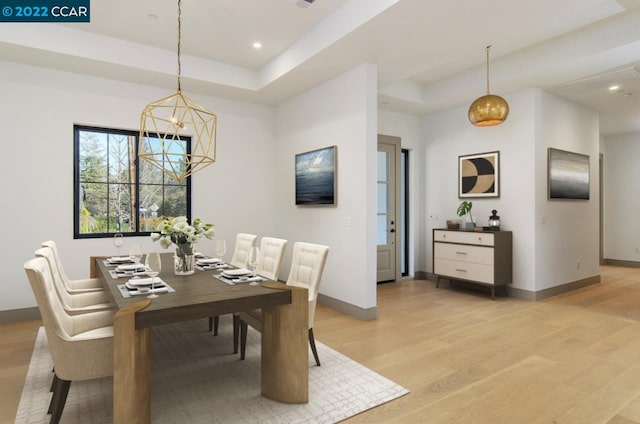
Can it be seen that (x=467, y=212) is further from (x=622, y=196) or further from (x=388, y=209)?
(x=622, y=196)

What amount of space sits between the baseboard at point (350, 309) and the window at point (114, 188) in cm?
249

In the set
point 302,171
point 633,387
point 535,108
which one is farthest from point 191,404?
point 535,108

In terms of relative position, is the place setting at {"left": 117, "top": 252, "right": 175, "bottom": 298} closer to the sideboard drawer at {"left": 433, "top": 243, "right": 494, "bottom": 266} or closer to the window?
the window

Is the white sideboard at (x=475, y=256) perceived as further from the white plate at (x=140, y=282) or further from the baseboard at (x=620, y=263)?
the baseboard at (x=620, y=263)

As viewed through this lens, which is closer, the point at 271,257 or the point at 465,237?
the point at 271,257

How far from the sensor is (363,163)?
416 cm

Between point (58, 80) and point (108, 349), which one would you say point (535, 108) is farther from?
point (58, 80)

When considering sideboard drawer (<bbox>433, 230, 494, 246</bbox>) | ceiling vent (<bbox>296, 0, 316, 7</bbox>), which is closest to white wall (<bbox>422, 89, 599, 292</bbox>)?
sideboard drawer (<bbox>433, 230, 494, 246</bbox>)

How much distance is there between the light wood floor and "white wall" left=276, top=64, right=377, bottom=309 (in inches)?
18.6

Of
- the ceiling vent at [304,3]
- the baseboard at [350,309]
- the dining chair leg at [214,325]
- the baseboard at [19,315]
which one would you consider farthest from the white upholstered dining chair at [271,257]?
the baseboard at [19,315]

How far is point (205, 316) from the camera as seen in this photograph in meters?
2.03

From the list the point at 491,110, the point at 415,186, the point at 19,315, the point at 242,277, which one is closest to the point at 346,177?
the point at 491,110

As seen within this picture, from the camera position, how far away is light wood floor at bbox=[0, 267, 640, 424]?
227 centimetres

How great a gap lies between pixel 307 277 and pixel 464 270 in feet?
10.8
